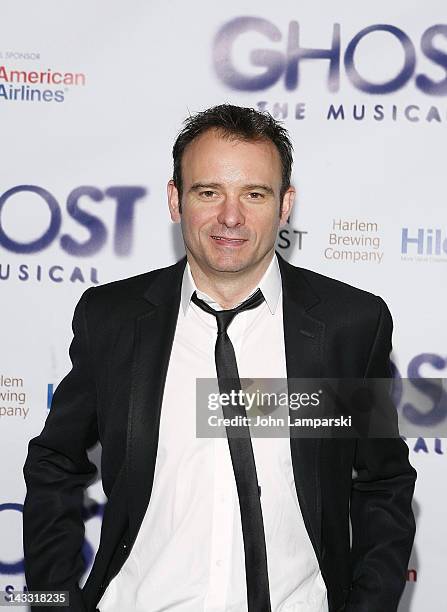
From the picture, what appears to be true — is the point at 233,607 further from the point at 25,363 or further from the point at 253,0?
the point at 253,0

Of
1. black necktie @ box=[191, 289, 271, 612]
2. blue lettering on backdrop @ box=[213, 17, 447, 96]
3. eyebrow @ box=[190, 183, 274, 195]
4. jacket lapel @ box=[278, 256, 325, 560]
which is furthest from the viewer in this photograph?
blue lettering on backdrop @ box=[213, 17, 447, 96]

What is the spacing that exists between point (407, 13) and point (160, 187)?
1064mm

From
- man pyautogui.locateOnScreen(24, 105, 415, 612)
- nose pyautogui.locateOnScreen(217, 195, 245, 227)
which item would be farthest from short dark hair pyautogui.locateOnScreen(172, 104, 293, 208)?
nose pyautogui.locateOnScreen(217, 195, 245, 227)

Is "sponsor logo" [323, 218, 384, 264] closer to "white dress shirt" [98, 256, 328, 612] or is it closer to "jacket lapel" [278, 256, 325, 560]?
"jacket lapel" [278, 256, 325, 560]

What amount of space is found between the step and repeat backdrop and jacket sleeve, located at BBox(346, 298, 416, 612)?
88 centimetres

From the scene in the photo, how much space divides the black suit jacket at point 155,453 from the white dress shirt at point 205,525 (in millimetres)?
29

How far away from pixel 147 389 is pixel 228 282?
334 mm

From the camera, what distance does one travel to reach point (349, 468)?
2.15m

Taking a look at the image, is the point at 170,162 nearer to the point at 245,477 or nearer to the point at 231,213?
the point at 231,213

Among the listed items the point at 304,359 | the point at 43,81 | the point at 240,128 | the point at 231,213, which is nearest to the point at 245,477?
the point at 304,359

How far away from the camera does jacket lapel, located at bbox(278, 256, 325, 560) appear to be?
78.2 inches

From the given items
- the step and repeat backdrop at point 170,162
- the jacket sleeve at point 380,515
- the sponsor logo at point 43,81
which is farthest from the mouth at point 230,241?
the sponsor logo at point 43,81

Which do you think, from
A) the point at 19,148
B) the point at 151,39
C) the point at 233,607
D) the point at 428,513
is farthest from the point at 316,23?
the point at 233,607

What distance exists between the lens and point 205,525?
1.93 m
